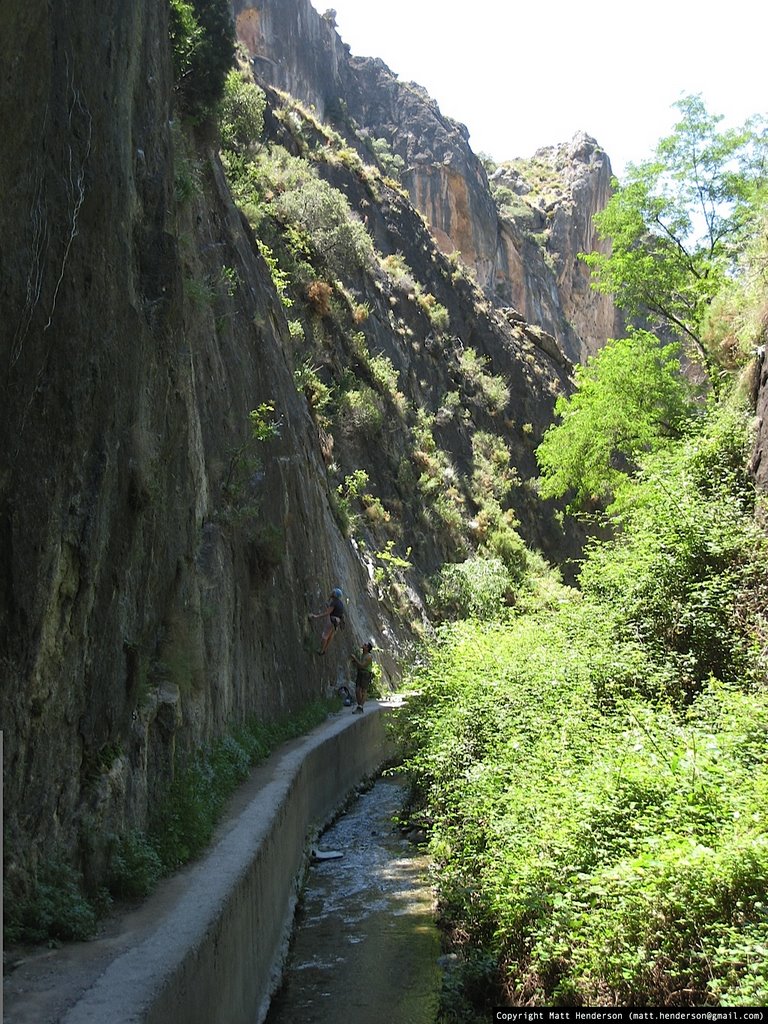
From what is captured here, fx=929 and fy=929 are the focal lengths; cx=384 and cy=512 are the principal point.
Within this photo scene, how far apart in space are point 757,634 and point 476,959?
545cm

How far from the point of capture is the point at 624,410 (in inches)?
807

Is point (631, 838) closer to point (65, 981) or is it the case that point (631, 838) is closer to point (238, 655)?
point (65, 981)

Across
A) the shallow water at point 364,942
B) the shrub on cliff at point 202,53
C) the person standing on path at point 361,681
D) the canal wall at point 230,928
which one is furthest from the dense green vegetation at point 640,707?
the shrub on cliff at point 202,53

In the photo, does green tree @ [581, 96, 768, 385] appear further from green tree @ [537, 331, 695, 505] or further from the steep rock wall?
the steep rock wall

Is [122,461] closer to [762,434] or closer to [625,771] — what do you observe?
[625,771]

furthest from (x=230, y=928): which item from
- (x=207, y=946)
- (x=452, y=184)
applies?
(x=452, y=184)

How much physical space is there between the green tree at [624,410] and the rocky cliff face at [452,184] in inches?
1546

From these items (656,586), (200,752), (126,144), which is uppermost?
(126,144)

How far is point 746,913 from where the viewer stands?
5.30 m

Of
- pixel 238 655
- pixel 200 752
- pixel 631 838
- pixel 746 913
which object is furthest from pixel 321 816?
pixel 746 913

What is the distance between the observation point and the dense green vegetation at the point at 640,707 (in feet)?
18.2

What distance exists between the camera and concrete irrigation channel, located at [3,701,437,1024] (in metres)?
4.39

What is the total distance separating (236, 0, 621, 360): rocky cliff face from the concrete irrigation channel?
50.9 m

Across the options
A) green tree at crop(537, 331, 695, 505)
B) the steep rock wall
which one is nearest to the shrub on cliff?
the steep rock wall
